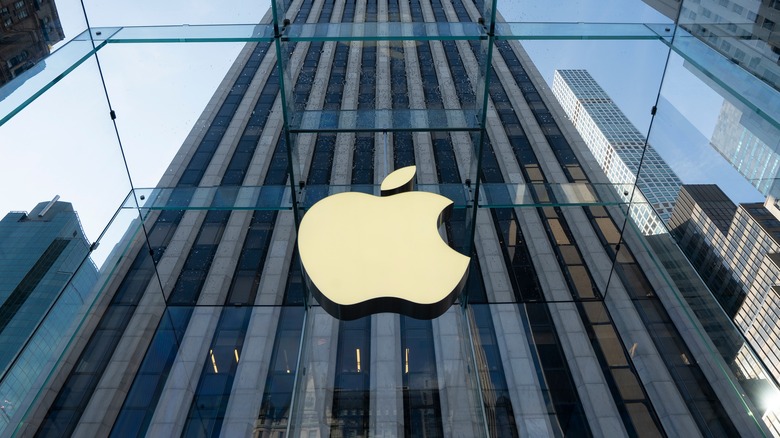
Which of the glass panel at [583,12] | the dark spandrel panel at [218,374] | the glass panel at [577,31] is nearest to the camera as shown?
the glass panel at [577,31]

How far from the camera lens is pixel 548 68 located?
569 centimetres

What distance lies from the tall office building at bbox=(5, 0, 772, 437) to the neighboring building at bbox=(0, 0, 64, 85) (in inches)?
70.9

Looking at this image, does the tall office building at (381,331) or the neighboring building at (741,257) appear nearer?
the neighboring building at (741,257)

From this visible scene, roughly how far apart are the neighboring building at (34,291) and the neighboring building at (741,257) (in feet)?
17.5

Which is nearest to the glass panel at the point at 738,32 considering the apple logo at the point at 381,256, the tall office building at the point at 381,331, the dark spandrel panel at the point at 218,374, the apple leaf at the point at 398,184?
the tall office building at the point at 381,331

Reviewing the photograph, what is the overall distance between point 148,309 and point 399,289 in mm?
5941

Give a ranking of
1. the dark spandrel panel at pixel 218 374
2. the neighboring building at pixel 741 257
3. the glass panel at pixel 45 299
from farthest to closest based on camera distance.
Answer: the dark spandrel panel at pixel 218 374, the glass panel at pixel 45 299, the neighboring building at pixel 741 257

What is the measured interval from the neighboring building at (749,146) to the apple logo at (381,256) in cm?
222

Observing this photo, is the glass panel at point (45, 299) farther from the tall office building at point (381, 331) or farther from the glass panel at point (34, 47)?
the glass panel at point (34, 47)

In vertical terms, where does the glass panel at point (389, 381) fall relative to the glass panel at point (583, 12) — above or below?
below

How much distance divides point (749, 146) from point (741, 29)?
1008mm

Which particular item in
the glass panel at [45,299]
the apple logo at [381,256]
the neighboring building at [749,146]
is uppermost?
the neighboring building at [749,146]

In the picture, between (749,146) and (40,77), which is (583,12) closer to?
(749,146)

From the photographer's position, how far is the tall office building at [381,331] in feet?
16.8
